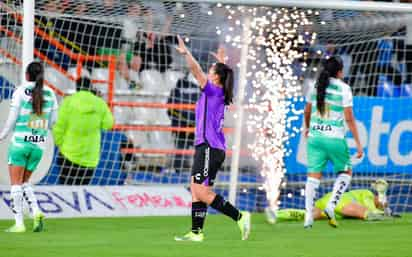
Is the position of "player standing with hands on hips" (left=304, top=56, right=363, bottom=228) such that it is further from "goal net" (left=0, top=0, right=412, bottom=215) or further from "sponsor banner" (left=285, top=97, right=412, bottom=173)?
"sponsor banner" (left=285, top=97, right=412, bottom=173)

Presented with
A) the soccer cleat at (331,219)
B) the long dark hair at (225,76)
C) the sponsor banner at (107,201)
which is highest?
the long dark hair at (225,76)

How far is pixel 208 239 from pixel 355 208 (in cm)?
374

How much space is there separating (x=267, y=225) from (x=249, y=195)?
303 centimetres

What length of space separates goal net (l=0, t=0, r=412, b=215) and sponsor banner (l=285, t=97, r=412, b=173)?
0.01 meters

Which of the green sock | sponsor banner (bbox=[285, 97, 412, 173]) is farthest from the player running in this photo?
sponsor banner (bbox=[285, 97, 412, 173])

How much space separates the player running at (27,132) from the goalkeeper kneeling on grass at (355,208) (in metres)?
3.09

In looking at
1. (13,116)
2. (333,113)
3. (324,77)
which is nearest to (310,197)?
(333,113)

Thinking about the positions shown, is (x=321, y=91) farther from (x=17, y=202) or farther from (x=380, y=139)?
(x=380, y=139)

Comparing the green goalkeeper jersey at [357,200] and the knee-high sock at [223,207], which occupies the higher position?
the knee-high sock at [223,207]

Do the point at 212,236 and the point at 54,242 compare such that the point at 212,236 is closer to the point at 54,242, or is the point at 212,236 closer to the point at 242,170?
the point at 54,242

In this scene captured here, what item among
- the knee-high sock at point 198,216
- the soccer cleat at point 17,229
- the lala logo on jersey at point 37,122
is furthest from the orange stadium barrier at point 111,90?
the knee-high sock at point 198,216

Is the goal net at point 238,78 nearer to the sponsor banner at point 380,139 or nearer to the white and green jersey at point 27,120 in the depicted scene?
the sponsor banner at point 380,139

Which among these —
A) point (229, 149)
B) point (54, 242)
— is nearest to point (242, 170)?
point (229, 149)

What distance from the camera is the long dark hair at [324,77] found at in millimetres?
12836
